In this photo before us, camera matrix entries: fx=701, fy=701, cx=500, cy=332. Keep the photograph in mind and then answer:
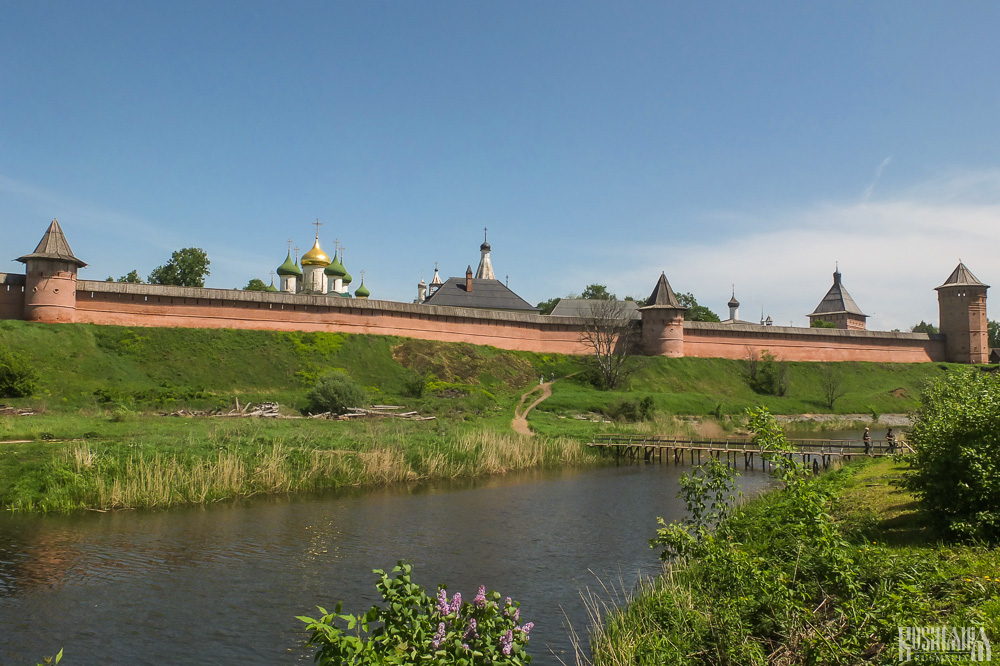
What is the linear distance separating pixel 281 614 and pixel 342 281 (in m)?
37.9

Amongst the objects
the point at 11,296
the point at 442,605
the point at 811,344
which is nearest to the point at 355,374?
the point at 11,296

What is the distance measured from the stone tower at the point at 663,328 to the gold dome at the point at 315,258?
1868 cm

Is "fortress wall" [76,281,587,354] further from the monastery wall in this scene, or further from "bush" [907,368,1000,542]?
"bush" [907,368,1000,542]

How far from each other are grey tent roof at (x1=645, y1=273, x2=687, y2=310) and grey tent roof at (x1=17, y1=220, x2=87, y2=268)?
26243mm

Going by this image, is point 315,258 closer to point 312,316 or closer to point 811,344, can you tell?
point 312,316

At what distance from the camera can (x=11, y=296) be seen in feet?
82.6

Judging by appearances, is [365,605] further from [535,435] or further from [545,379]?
[545,379]

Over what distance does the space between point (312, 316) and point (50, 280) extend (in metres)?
9.80

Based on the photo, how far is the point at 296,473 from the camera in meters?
14.0

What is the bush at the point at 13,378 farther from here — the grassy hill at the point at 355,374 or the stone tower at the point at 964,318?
the stone tower at the point at 964,318

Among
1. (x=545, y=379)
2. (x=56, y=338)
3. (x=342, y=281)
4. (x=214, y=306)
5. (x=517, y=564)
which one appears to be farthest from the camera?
(x=342, y=281)

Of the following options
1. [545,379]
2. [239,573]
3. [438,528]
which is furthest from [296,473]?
[545,379]

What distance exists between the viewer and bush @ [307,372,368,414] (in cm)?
2148

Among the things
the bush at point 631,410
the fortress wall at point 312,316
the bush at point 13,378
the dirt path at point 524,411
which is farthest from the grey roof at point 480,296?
the bush at point 13,378
